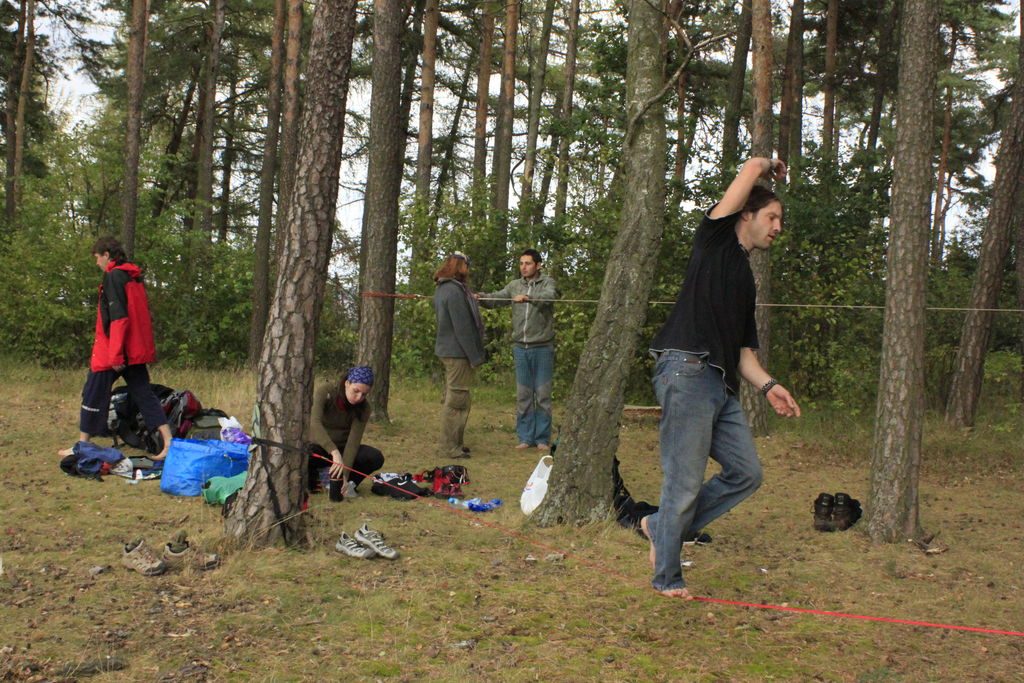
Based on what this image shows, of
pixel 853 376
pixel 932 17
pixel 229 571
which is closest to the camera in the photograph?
pixel 229 571

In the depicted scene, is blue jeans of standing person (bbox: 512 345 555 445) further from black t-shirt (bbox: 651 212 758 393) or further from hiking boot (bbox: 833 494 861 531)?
black t-shirt (bbox: 651 212 758 393)

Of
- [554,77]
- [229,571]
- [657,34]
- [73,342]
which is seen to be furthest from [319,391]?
[554,77]

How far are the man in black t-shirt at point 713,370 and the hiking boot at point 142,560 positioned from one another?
2529 millimetres

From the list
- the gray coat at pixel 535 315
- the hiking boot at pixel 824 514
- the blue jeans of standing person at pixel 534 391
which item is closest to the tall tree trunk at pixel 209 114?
the gray coat at pixel 535 315

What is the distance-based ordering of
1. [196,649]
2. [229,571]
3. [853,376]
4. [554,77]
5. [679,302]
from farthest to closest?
1. [554,77]
2. [853,376]
3. [229,571]
4. [679,302]
5. [196,649]

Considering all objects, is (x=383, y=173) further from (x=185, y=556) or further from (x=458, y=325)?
(x=185, y=556)

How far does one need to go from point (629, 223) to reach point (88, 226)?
1449 cm

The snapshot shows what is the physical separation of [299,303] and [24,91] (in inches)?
764

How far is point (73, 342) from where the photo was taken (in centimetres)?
1561

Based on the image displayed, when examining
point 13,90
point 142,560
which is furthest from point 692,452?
point 13,90

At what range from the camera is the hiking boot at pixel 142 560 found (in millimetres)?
4562

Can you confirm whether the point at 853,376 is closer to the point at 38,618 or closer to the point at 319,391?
the point at 319,391

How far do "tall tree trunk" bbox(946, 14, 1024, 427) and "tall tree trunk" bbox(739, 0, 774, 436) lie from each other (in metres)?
2.40

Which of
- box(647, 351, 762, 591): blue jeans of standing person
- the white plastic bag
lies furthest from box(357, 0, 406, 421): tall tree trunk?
box(647, 351, 762, 591): blue jeans of standing person
